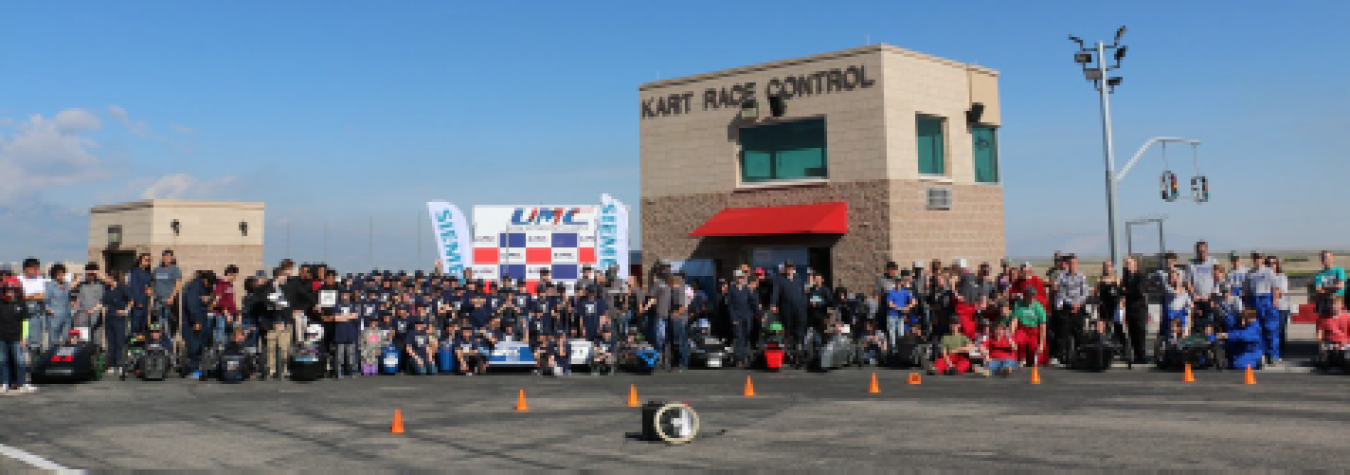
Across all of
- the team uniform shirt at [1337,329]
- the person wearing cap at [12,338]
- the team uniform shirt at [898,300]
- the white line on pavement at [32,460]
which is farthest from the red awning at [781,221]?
the white line on pavement at [32,460]

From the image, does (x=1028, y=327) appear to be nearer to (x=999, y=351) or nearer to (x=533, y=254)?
(x=999, y=351)

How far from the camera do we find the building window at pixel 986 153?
24.6 meters

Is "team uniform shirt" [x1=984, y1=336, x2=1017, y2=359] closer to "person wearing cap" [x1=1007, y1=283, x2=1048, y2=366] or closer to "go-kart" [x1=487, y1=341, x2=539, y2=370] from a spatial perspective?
"person wearing cap" [x1=1007, y1=283, x2=1048, y2=366]

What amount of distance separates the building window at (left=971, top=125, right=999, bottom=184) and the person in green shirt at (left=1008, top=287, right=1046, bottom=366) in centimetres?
828

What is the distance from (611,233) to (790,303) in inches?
312

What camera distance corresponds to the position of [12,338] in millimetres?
14008

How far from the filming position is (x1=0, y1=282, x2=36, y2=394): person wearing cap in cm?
1395

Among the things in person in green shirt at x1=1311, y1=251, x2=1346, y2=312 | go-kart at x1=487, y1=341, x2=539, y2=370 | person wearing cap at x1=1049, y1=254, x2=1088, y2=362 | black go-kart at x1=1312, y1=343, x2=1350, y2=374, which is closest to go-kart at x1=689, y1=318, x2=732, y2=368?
go-kart at x1=487, y1=341, x2=539, y2=370

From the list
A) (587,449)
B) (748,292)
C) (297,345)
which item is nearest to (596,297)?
(748,292)

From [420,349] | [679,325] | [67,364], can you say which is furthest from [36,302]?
[679,325]

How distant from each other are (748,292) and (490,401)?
267 inches

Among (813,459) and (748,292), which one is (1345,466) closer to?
(813,459)

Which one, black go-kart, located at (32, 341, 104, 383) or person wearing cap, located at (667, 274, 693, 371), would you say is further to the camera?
person wearing cap, located at (667, 274, 693, 371)

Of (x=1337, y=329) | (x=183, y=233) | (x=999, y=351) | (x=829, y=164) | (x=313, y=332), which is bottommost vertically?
(x=999, y=351)
